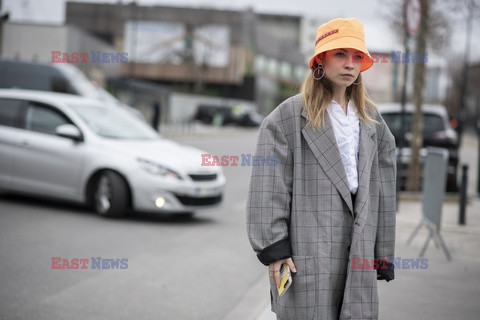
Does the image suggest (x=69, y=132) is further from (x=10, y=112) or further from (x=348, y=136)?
(x=348, y=136)

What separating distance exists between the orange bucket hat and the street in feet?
8.97

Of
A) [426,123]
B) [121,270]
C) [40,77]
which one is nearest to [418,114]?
[426,123]

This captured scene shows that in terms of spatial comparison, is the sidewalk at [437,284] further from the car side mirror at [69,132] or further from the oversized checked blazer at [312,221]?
the car side mirror at [69,132]

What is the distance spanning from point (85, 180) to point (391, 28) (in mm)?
13346

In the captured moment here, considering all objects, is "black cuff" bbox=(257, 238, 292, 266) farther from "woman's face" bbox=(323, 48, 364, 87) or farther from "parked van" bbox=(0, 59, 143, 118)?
"parked van" bbox=(0, 59, 143, 118)

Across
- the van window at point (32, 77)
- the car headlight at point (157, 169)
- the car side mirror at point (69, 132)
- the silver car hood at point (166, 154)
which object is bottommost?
the car headlight at point (157, 169)

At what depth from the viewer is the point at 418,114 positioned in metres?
12.4

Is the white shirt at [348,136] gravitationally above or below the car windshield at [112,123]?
below

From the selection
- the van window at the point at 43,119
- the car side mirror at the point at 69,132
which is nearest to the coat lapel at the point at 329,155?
the car side mirror at the point at 69,132

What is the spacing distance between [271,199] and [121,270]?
3.83m

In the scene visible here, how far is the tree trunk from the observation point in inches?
485

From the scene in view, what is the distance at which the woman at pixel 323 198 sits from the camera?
282 cm

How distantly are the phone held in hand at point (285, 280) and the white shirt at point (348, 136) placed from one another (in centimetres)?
45

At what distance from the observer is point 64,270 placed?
6.22m
